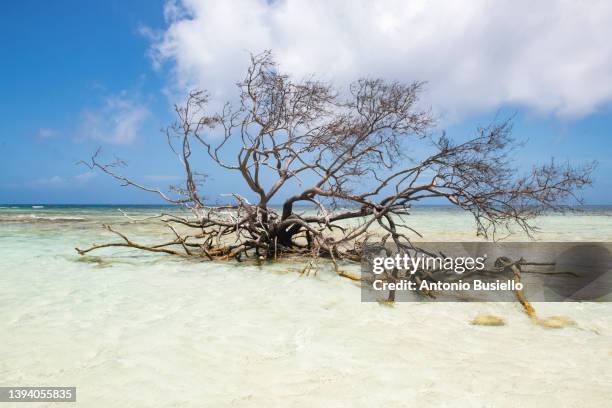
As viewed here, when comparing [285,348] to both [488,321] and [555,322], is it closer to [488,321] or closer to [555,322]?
[488,321]

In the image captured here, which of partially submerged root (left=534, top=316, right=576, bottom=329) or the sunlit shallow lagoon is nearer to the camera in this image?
the sunlit shallow lagoon

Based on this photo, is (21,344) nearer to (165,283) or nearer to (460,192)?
(165,283)

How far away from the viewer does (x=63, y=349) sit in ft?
11.7

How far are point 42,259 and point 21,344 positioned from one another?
588 centimetres

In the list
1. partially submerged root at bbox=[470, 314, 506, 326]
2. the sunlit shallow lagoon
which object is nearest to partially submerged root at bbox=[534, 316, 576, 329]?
the sunlit shallow lagoon

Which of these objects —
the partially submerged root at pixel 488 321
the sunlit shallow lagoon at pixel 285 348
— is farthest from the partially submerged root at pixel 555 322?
the partially submerged root at pixel 488 321

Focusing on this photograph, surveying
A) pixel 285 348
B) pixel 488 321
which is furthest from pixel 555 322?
pixel 285 348

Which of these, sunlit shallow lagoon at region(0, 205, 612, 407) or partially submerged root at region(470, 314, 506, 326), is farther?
A: partially submerged root at region(470, 314, 506, 326)

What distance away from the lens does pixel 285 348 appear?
370cm

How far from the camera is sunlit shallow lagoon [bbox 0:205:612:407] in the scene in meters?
2.84

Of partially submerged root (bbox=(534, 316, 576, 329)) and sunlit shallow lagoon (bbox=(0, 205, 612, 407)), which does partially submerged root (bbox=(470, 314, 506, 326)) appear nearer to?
sunlit shallow lagoon (bbox=(0, 205, 612, 407))

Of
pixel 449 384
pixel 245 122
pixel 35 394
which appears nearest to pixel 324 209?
pixel 245 122

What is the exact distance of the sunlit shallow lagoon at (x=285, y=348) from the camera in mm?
2836

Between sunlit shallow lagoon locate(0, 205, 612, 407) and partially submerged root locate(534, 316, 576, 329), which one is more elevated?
partially submerged root locate(534, 316, 576, 329)
